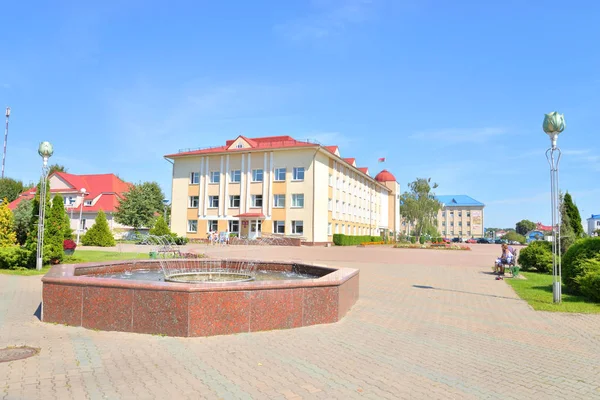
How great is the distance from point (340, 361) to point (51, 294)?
4808 mm

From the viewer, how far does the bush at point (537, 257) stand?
1919cm

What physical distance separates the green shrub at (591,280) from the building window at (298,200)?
32979 millimetres

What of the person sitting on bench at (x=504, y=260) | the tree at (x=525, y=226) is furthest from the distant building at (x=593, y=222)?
the person sitting on bench at (x=504, y=260)

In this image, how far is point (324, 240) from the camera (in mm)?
44031

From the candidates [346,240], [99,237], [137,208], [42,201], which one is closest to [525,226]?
[346,240]

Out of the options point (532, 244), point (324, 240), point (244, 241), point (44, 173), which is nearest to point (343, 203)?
point (324, 240)

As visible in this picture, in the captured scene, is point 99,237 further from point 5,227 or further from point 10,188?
point 10,188

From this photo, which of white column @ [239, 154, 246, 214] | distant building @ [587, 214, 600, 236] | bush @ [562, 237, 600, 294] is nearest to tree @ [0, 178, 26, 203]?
white column @ [239, 154, 246, 214]

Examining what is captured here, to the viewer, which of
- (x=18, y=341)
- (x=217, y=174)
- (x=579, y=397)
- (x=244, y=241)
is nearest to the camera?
(x=579, y=397)

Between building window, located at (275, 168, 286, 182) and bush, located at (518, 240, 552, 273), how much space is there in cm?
2770

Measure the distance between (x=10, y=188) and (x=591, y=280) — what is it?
78.0 metres

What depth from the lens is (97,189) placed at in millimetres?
60219

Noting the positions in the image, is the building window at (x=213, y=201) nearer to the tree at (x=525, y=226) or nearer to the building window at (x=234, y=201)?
the building window at (x=234, y=201)

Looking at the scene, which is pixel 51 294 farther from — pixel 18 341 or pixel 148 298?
pixel 148 298
